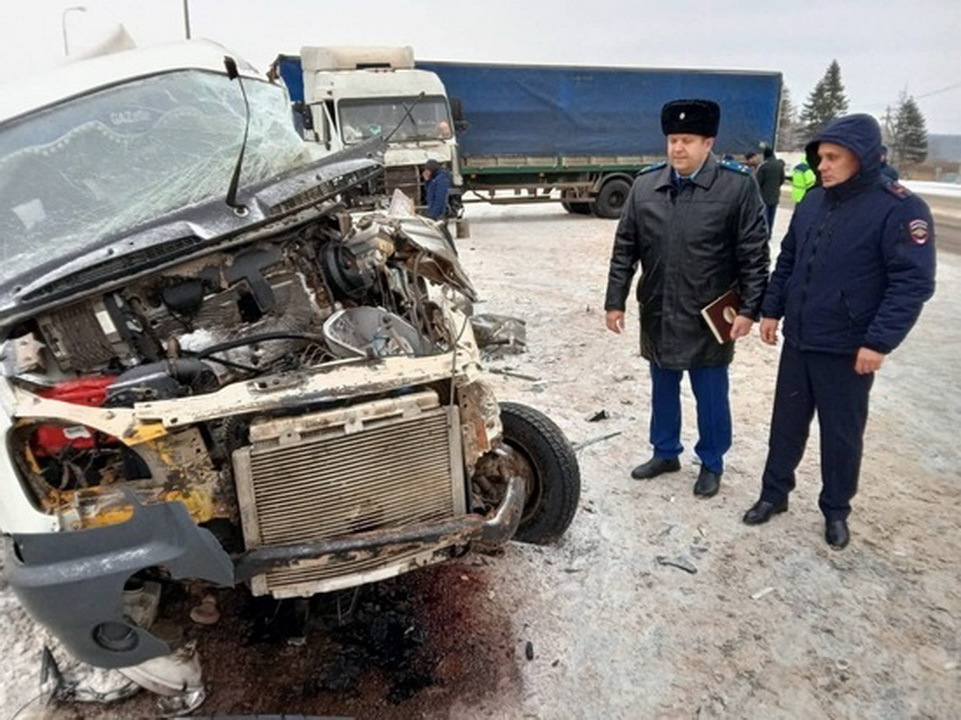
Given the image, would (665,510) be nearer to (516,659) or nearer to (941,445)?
(516,659)

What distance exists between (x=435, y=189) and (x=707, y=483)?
7025 mm

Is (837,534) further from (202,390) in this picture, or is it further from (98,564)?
(98,564)

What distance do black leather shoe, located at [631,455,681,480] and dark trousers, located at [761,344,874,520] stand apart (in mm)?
521

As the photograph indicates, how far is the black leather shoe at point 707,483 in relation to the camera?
134 inches

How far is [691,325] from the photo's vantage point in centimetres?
325

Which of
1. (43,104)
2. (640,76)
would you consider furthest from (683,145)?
(640,76)

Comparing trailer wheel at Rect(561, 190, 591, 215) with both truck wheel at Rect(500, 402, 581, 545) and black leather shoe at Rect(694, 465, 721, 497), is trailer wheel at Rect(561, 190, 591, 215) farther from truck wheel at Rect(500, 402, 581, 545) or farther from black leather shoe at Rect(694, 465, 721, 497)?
truck wheel at Rect(500, 402, 581, 545)

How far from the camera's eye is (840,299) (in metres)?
2.74

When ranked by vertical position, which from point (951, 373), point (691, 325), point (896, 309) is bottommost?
point (951, 373)

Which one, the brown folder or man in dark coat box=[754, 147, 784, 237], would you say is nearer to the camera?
the brown folder

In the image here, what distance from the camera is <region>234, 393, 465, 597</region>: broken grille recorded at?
2051 millimetres

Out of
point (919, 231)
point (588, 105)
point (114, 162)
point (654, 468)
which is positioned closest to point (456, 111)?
point (588, 105)

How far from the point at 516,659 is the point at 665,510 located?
121 cm

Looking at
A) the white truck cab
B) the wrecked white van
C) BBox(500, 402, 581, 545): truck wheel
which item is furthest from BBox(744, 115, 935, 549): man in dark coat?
the white truck cab
